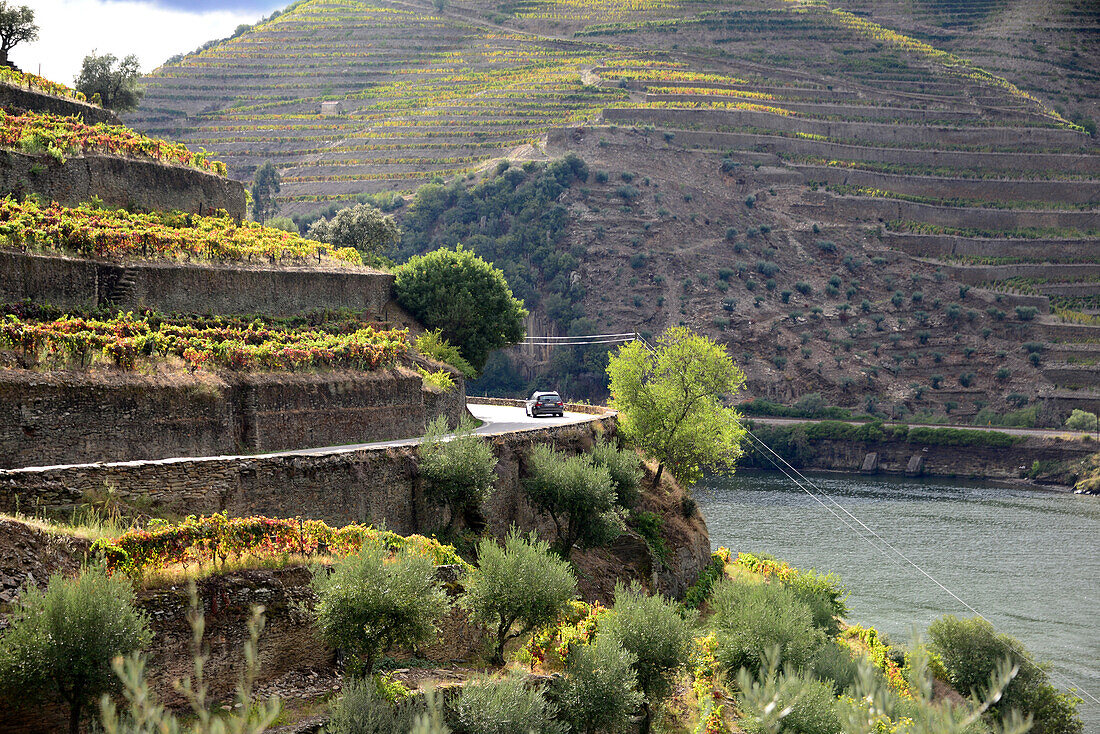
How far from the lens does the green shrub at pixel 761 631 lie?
99.0 feet

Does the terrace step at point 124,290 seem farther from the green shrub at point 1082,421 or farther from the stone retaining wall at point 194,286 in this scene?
the green shrub at point 1082,421

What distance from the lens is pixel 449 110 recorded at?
141 metres

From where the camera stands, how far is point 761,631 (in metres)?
30.9

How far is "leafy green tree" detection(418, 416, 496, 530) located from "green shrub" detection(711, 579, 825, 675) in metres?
8.84

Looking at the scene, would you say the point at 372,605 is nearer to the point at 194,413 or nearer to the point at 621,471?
the point at 194,413

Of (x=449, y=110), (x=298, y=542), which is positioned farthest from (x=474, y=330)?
(x=449, y=110)

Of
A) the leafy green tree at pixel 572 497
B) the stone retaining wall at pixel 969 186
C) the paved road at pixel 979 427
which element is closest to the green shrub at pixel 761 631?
the leafy green tree at pixel 572 497

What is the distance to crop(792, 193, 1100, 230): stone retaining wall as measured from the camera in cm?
12588

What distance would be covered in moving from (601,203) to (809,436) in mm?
40476

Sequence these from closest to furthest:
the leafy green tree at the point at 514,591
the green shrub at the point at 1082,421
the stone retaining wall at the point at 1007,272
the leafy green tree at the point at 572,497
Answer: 1. the leafy green tree at the point at 514,591
2. the leafy green tree at the point at 572,497
3. the green shrub at the point at 1082,421
4. the stone retaining wall at the point at 1007,272

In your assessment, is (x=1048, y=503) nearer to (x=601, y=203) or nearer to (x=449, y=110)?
(x=601, y=203)

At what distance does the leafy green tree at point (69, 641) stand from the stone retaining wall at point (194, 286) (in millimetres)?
14437

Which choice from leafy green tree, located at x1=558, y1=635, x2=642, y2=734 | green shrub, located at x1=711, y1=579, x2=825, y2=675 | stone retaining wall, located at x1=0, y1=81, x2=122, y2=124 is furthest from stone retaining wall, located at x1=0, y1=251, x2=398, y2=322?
green shrub, located at x1=711, y1=579, x2=825, y2=675

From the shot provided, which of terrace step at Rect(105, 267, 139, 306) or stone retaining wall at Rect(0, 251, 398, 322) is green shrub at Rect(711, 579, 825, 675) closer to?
stone retaining wall at Rect(0, 251, 398, 322)
